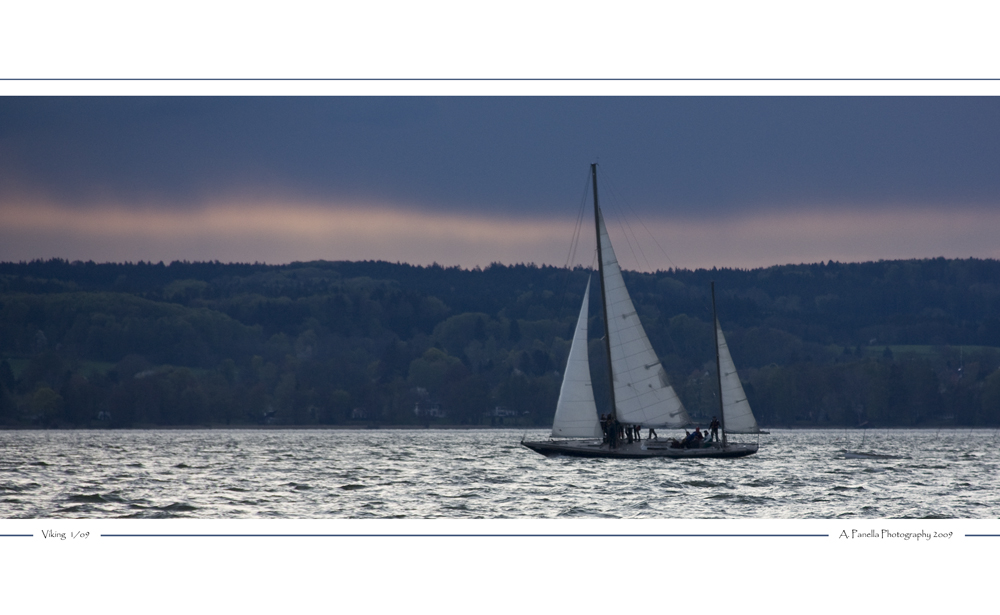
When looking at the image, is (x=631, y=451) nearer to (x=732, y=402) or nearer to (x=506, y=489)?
(x=732, y=402)

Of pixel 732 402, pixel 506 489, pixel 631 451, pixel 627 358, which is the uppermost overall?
pixel 627 358

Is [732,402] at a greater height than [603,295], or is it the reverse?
[603,295]

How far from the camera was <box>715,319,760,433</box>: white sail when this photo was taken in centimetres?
5805

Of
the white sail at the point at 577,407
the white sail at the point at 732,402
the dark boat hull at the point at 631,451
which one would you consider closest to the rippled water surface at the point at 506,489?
the dark boat hull at the point at 631,451

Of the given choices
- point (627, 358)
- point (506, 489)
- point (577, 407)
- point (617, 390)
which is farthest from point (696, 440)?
point (506, 489)

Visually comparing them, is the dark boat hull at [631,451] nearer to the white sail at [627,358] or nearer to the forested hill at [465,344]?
the white sail at [627,358]

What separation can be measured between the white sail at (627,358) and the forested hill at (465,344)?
118 ft

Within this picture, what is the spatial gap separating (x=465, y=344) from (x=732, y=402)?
134011 mm

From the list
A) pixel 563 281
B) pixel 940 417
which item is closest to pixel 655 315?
pixel 563 281

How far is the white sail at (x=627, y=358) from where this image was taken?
171 ft

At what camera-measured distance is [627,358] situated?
52.2 metres

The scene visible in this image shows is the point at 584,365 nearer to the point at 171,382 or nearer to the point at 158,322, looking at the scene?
the point at 158,322

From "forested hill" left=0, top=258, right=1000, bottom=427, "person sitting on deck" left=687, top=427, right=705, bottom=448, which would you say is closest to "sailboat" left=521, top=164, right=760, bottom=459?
"person sitting on deck" left=687, top=427, right=705, bottom=448

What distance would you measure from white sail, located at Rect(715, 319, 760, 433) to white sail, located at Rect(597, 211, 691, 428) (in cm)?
658
